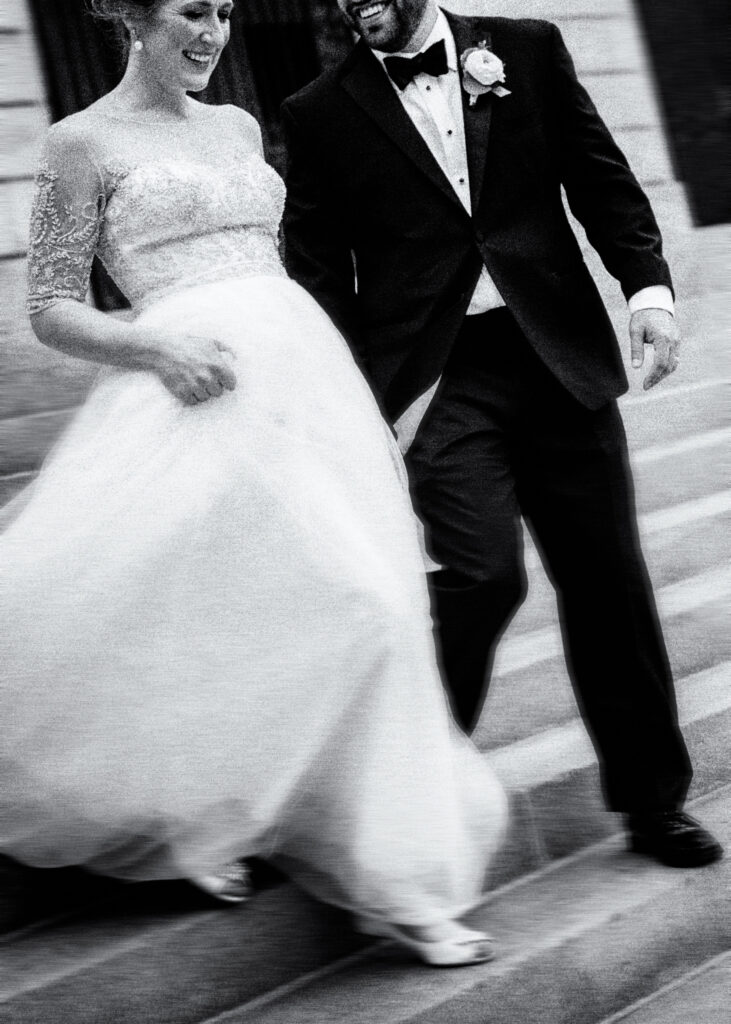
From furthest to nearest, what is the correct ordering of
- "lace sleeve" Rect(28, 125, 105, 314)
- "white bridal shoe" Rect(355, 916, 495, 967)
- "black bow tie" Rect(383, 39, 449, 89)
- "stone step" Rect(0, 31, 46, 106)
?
"stone step" Rect(0, 31, 46, 106), "black bow tie" Rect(383, 39, 449, 89), "lace sleeve" Rect(28, 125, 105, 314), "white bridal shoe" Rect(355, 916, 495, 967)

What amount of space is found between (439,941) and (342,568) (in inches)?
26.6

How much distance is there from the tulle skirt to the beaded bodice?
14.7 inches

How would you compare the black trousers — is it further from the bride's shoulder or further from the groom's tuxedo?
the bride's shoulder


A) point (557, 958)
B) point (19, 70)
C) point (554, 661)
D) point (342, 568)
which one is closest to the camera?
point (342, 568)

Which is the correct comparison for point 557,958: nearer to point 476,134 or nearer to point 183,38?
point 476,134

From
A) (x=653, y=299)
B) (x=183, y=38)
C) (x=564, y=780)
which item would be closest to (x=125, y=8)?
(x=183, y=38)

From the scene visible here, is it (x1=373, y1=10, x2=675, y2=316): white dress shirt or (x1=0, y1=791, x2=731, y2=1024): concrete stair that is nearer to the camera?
(x1=0, y1=791, x2=731, y2=1024): concrete stair

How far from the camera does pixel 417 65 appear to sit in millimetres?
3145

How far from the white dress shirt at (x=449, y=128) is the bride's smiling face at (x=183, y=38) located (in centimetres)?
36

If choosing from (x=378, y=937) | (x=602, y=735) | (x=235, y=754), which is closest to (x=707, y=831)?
(x=602, y=735)

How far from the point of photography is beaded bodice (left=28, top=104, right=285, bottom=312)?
292 cm

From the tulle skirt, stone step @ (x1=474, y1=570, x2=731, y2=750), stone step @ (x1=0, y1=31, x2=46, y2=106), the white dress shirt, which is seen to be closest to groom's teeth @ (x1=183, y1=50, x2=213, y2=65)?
the white dress shirt

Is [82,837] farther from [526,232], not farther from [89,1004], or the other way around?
[526,232]

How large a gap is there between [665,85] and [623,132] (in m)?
0.44
